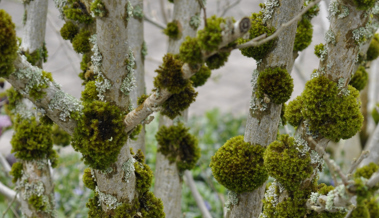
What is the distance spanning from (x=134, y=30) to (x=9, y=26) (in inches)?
43.3

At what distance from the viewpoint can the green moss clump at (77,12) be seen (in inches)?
60.3

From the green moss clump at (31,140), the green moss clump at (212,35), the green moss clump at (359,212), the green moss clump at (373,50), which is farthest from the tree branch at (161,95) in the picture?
the green moss clump at (373,50)

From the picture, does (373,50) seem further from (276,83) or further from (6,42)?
(6,42)

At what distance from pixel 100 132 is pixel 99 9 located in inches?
16.5

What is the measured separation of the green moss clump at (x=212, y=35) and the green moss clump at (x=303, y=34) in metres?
0.74

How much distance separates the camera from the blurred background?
3443mm

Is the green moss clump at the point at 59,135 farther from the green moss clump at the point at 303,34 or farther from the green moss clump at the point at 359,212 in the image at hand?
the green moss clump at the point at 359,212

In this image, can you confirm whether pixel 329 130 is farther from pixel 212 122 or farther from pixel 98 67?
pixel 212 122

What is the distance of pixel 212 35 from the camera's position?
95cm

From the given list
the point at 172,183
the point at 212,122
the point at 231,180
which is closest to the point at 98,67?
the point at 231,180

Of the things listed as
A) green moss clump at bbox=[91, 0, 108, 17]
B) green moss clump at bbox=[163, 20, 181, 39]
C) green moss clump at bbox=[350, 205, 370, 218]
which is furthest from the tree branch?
green moss clump at bbox=[163, 20, 181, 39]

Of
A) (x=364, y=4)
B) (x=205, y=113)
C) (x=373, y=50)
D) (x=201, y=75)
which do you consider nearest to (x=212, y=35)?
(x=364, y=4)

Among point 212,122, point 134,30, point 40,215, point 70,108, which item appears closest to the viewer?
point 70,108

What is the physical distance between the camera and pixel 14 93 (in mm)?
1851
